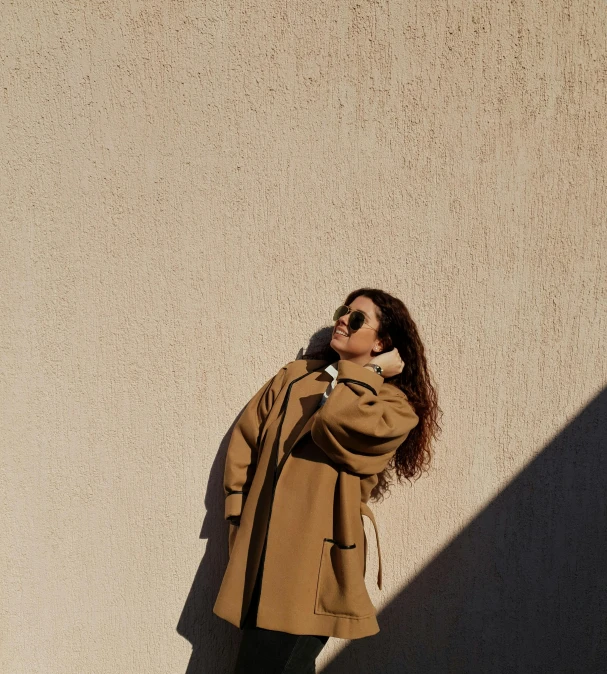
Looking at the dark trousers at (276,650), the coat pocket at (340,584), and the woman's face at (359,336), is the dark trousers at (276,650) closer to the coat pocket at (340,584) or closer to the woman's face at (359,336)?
the coat pocket at (340,584)

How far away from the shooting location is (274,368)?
2754 millimetres

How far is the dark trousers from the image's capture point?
2.31 m

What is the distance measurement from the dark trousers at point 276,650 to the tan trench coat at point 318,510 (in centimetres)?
8

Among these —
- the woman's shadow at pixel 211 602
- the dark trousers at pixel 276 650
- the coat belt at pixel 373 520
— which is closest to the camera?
the dark trousers at pixel 276 650

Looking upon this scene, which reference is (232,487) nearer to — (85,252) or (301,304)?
(301,304)

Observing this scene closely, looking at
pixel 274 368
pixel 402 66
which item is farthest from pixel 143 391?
pixel 402 66

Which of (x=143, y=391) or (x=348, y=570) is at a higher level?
(x=143, y=391)

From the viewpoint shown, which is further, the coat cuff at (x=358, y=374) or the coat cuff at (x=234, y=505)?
the coat cuff at (x=234, y=505)

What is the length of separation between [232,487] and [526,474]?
3.81 feet

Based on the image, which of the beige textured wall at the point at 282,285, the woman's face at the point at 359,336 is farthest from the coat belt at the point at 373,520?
the woman's face at the point at 359,336

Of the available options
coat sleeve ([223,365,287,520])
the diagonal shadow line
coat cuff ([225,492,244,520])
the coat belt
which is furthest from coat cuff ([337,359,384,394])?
the diagonal shadow line

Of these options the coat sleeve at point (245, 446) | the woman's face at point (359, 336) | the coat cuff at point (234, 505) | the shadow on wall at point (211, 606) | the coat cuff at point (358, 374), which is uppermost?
the woman's face at point (359, 336)

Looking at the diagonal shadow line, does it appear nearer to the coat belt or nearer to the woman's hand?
the coat belt

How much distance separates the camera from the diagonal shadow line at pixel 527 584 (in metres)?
2.59
